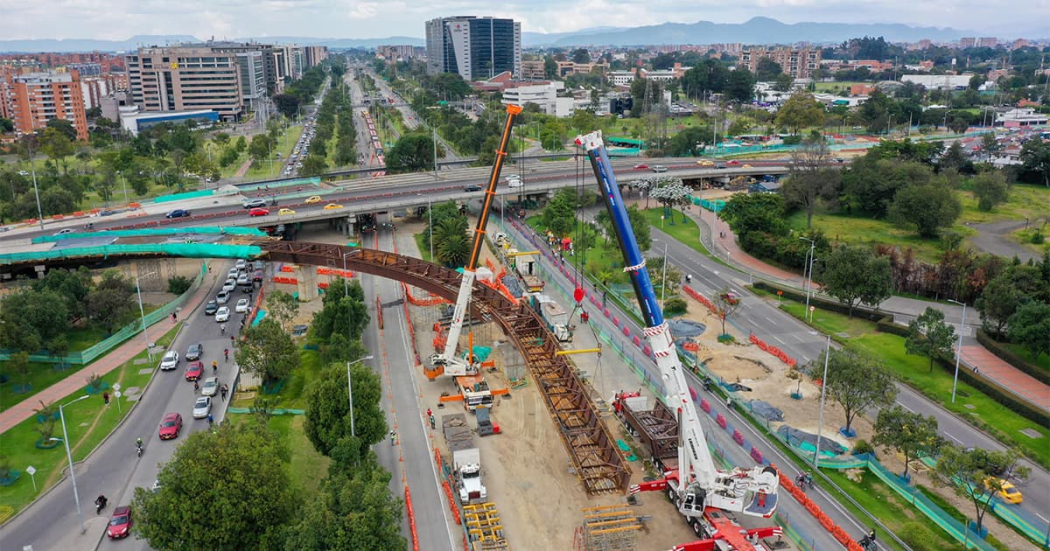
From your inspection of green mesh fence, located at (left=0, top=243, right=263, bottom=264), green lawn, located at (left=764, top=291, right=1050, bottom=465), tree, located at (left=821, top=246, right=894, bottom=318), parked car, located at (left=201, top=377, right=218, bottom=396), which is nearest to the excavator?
parked car, located at (left=201, top=377, right=218, bottom=396)

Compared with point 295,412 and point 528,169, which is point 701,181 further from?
point 295,412

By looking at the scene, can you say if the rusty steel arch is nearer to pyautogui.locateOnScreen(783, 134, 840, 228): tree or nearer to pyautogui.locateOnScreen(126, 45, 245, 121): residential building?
pyautogui.locateOnScreen(783, 134, 840, 228): tree

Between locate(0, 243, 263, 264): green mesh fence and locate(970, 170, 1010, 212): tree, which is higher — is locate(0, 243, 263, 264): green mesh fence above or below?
below

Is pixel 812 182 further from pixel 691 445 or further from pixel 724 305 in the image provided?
pixel 691 445

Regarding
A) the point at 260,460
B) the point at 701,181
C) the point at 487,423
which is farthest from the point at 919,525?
the point at 701,181

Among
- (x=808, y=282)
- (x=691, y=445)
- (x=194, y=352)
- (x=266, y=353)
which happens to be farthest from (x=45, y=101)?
(x=691, y=445)

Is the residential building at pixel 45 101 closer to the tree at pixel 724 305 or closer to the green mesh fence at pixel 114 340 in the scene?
the green mesh fence at pixel 114 340
